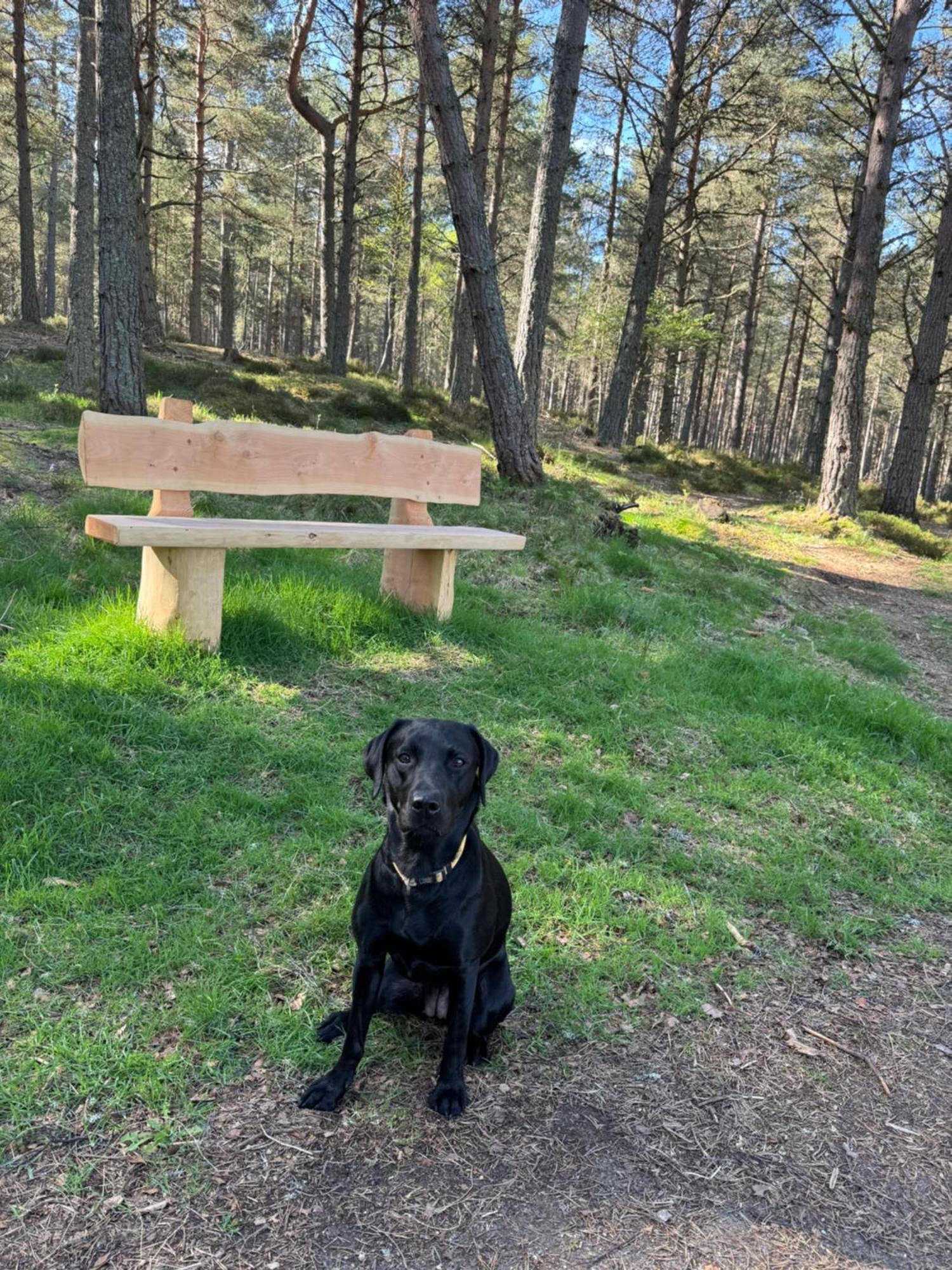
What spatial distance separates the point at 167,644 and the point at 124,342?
5.01 meters

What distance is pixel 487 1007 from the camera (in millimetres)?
2529

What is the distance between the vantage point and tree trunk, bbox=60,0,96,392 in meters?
10.3


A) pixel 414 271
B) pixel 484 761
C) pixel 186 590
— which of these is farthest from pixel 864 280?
pixel 484 761

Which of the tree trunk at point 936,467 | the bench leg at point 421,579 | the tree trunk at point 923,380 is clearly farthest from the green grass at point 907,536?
the tree trunk at point 936,467

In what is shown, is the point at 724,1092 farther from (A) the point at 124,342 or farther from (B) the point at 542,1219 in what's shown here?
(A) the point at 124,342

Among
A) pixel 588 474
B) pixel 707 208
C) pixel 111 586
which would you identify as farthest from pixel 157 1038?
pixel 707 208

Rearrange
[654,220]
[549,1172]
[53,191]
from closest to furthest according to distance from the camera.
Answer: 1. [549,1172]
2. [654,220]
3. [53,191]

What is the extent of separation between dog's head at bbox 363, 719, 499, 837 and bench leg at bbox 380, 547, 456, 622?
3356 mm

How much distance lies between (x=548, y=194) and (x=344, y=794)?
8772 millimetres

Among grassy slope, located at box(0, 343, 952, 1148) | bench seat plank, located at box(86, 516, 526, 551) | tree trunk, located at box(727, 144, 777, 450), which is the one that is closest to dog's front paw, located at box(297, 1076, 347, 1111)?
grassy slope, located at box(0, 343, 952, 1148)

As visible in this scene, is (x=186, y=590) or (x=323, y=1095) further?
(x=186, y=590)

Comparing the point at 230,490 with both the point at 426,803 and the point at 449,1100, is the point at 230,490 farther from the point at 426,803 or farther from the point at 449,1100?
the point at 449,1100

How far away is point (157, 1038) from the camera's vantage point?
2475 mm

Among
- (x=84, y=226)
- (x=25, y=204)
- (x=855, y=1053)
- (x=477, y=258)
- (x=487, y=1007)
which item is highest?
(x=25, y=204)
